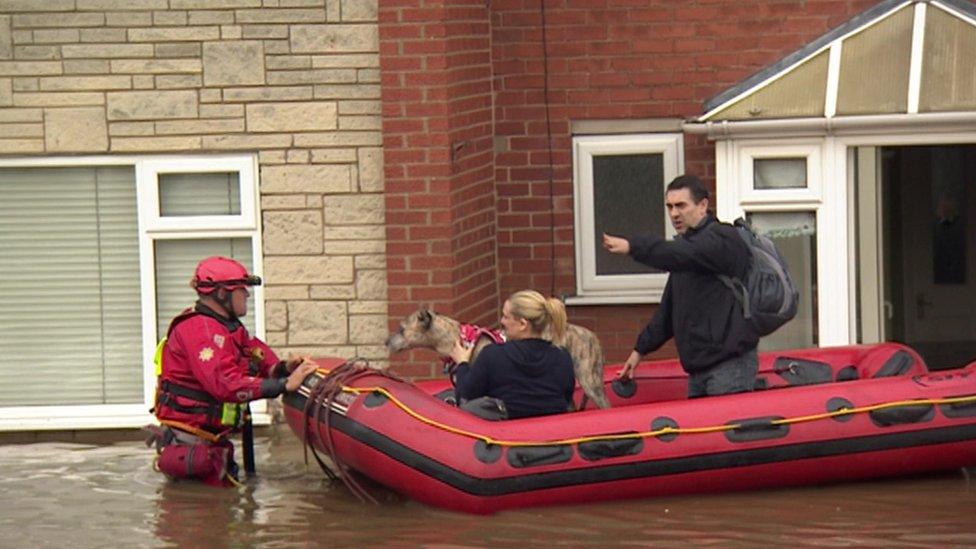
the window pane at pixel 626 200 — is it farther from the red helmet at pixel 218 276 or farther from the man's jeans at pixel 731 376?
the red helmet at pixel 218 276

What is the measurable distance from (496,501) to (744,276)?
1718mm

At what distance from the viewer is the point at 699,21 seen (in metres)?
12.8

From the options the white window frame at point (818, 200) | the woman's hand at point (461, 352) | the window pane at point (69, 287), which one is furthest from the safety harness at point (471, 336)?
the window pane at point (69, 287)

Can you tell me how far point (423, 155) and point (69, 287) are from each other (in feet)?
8.00

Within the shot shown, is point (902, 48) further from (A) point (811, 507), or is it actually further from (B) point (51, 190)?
(B) point (51, 190)

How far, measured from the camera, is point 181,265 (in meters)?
12.4

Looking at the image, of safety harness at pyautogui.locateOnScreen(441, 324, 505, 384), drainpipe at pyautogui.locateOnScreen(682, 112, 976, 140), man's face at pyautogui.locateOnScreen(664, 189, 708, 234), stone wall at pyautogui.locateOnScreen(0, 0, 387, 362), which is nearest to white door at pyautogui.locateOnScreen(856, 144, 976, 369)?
drainpipe at pyautogui.locateOnScreen(682, 112, 976, 140)

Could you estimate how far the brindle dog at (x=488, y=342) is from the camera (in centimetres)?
1081

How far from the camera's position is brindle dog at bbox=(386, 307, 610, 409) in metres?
10.8

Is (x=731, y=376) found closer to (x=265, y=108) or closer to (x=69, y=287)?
(x=265, y=108)

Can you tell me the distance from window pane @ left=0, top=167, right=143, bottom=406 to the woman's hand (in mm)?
2587

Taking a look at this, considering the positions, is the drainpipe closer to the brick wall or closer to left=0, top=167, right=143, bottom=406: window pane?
the brick wall

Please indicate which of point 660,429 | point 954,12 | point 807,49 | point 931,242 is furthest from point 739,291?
point 931,242

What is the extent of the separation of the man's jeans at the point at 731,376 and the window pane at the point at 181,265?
340cm
